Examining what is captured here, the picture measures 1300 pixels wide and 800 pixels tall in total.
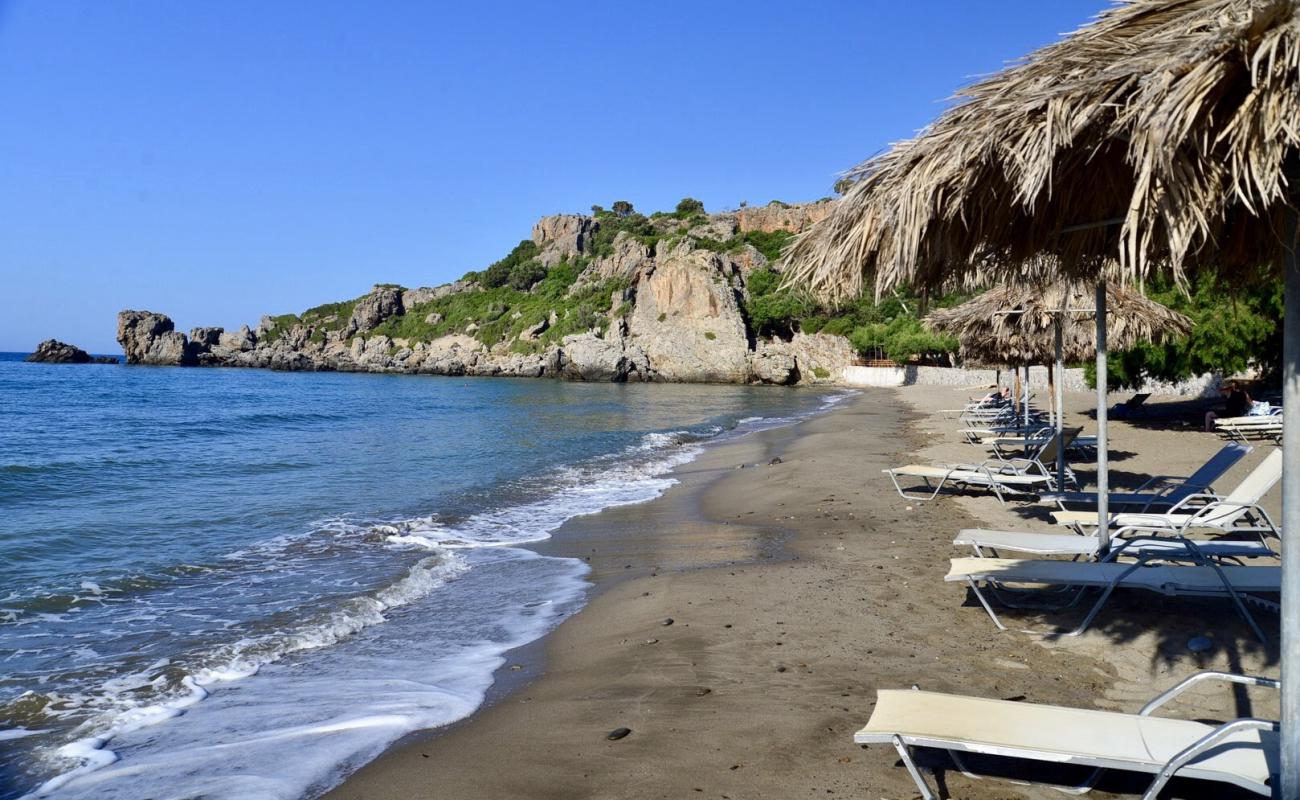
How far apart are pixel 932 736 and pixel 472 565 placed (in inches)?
240

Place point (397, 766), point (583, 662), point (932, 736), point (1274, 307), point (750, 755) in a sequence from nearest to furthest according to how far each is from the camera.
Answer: point (932, 736), point (750, 755), point (397, 766), point (583, 662), point (1274, 307)

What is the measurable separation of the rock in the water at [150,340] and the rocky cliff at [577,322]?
12cm

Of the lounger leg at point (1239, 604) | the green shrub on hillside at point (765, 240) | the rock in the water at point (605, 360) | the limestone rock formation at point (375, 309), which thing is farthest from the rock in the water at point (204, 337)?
the lounger leg at point (1239, 604)

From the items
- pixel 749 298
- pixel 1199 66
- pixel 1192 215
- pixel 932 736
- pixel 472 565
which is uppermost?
pixel 749 298

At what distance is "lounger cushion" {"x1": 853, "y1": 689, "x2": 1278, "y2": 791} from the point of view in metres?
2.57

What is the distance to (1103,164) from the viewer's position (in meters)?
3.06

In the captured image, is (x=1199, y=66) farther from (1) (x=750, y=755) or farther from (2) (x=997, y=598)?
(2) (x=997, y=598)

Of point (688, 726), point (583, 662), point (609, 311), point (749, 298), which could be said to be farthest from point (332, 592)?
point (609, 311)

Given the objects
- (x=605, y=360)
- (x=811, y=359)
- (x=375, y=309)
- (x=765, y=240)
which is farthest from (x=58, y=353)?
(x=811, y=359)

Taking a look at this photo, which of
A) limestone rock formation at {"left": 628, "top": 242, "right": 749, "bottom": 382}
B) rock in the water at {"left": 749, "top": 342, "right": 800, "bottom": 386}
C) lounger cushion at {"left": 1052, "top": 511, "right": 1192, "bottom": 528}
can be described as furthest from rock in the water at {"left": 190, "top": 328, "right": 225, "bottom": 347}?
lounger cushion at {"left": 1052, "top": 511, "right": 1192, "bottom": 528}

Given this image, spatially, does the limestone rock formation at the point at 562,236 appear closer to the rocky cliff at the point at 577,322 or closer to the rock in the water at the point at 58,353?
the rocky cliff at the point at 577,322

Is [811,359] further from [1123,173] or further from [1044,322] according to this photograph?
[1123,173]

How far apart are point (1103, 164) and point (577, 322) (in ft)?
253

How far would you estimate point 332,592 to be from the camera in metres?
7.21
